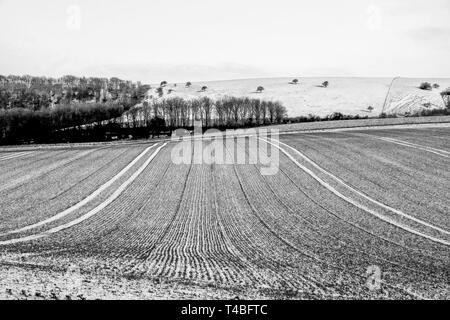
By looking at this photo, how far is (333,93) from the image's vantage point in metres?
104

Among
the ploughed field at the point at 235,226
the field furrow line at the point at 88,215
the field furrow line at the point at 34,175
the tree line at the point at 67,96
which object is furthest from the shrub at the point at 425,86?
the field furrow line at the point at 88,215

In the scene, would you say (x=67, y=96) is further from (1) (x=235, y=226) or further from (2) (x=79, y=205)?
(1) (x=235, y=226)

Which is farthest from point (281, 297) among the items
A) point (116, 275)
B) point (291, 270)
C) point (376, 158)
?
point (376, 158)

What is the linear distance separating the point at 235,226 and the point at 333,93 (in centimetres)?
9653

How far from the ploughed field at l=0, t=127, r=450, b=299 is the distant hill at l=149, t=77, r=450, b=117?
62.0 m

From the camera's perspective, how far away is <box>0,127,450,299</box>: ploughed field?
8.26 m

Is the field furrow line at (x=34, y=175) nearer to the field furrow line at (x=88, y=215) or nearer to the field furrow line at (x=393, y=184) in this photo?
the field furrow line at (x=88, y=215)

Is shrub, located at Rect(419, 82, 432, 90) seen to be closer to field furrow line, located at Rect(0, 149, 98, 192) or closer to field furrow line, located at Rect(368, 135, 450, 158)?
field furrow line, located at Rect(368, 135, 450, 158)

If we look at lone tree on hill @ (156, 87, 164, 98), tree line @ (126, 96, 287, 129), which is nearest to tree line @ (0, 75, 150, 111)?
lone tree on hill @ (156, 87, 164, 98)

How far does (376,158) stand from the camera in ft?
87.4

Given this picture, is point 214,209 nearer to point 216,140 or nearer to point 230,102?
point 216,140

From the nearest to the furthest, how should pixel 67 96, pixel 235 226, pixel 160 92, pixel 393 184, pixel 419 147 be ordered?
pixel 235 226 < pixel 393 184 < pixel 419 147 < pixel 160 92 < pixel 67 96

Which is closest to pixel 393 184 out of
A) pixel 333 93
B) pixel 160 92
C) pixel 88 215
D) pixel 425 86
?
pixel 88 215

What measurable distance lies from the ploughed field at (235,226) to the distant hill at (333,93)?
61965 mm
